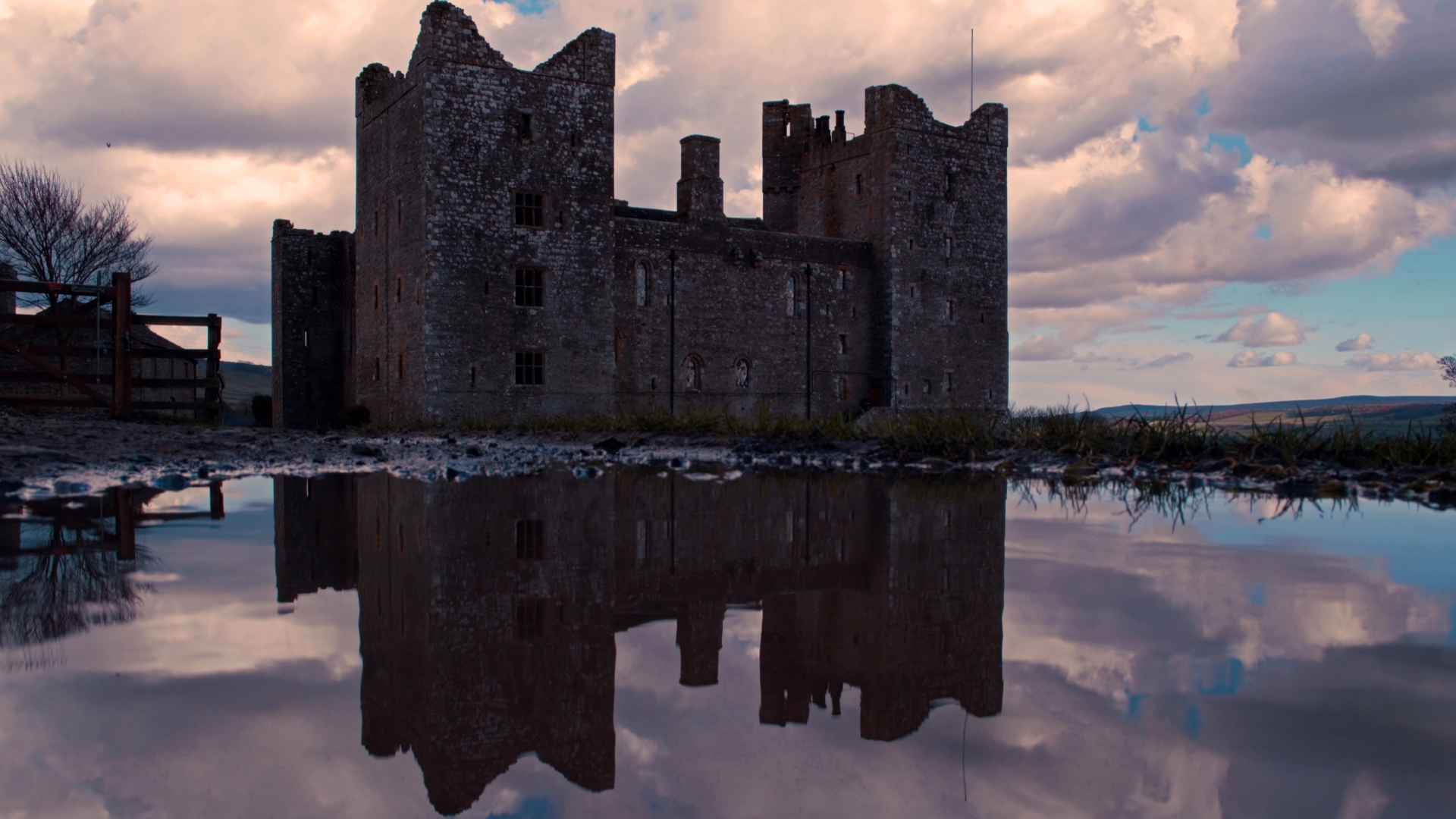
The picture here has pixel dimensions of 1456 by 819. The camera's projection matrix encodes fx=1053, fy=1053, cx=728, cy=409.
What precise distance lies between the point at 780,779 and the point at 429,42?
2592 cm

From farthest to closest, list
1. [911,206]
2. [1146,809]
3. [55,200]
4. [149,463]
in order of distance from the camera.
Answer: [55,200]
[911,206]
[149,463]
[1146,809]

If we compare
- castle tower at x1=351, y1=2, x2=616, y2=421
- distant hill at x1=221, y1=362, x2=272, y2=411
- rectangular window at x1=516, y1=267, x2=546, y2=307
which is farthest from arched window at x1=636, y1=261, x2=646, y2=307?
distant hill at x1=221, y1=362, x2=272, y2=411

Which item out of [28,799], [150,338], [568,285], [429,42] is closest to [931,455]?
[28,799]

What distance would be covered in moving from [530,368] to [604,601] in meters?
23.3

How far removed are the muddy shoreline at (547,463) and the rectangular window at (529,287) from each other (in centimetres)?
1004

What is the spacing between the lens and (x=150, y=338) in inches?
1715

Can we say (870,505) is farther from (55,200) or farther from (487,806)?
(55,200)

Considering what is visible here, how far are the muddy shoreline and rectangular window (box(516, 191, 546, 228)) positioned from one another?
35.4ft

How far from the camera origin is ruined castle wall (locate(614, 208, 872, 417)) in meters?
29.9

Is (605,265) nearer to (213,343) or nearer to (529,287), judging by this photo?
(529,287)

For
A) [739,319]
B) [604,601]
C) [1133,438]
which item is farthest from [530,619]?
[739,319]

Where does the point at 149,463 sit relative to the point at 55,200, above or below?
below

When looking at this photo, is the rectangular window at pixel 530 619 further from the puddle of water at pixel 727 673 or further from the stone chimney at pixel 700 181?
the stone chimney at pixel 700 181

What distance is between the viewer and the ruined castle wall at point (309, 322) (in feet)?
103
